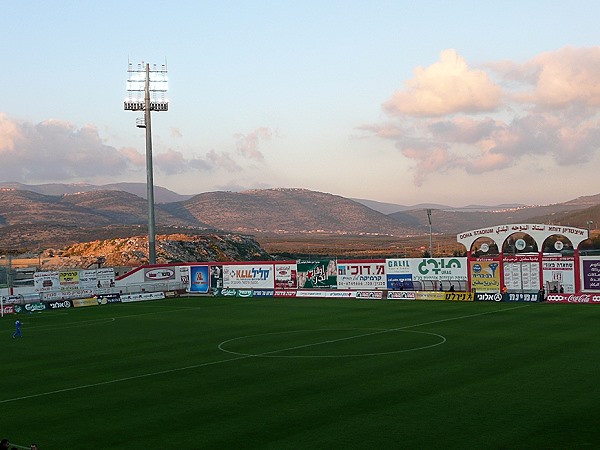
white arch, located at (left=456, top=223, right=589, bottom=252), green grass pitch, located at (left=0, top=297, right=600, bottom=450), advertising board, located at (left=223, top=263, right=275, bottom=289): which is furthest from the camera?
advertising board, located at (left=223, top=263, right=275, bottom=289)

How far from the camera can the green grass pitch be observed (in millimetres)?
19688

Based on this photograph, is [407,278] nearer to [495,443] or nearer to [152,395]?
[152,395]

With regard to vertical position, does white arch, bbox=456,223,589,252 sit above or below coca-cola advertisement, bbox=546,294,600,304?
above

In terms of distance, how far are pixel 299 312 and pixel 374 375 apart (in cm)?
2819

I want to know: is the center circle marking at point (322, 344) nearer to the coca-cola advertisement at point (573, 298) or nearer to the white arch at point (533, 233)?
the coca-cola advertisement at point (573, 298)

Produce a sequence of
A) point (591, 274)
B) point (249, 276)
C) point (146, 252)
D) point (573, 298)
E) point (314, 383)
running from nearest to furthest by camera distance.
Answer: point (314, 383) < point (573, 298) < point (591, 274) < point (249, 276) < point (146, 252)

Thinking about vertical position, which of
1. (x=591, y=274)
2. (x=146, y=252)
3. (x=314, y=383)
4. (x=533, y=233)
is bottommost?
(x=314, y=383)

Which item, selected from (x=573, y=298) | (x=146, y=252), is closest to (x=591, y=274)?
(x=573, y=298)

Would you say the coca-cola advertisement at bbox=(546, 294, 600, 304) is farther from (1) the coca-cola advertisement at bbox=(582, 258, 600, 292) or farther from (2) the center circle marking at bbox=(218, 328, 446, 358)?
(2) the center circle marking at bbox=(218, 328, 446, 358)

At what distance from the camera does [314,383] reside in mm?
26750

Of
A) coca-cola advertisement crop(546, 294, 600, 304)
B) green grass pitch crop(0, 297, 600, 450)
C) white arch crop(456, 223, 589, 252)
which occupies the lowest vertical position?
green grass pitch crop(0, 297, 600, 450)

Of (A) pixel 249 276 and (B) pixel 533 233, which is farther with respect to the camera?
(A) pixel 249 276

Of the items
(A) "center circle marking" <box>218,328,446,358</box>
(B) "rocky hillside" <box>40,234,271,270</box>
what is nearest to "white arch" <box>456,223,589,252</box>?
(A) "center circle marking" <box>218,328,446,358</box>

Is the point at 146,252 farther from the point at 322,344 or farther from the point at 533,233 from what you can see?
the point at 322,344
